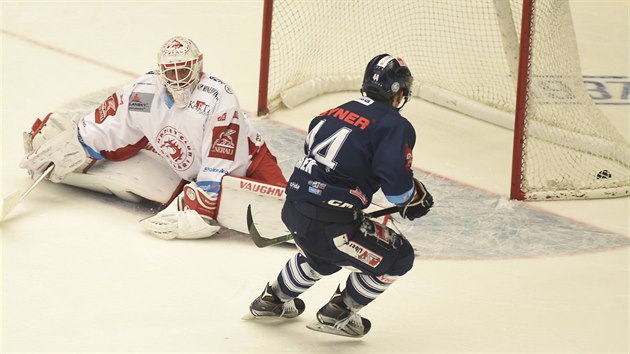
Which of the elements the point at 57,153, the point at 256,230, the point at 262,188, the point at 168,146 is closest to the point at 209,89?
the point at 168,146

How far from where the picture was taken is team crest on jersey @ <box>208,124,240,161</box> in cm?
543

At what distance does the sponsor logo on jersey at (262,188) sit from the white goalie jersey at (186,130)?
0.10 m

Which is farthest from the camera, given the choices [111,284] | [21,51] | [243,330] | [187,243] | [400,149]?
[21,51]

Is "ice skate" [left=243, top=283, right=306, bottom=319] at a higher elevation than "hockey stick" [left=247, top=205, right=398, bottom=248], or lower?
lower

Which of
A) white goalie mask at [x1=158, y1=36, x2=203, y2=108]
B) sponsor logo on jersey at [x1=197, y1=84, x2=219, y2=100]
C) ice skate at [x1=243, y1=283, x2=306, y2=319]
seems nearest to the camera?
ice skate at [x1=243, y1=283, x2=306, y2=319]

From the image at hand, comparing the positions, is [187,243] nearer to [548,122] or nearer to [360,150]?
[360,150]

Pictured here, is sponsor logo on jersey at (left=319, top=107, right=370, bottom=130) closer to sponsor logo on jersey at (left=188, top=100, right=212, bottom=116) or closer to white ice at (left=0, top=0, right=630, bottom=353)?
white ice at (left=0, top=0, right=630, bottom=353)

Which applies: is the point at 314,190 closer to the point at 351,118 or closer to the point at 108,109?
the point at 351,118

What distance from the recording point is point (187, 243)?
211 inches

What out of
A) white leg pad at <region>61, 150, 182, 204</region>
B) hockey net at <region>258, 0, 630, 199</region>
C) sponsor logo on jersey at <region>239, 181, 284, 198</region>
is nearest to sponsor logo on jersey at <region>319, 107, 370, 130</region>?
sponsor logo on jersey at <region>239, 181, 284, 198</region>

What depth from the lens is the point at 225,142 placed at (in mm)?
5445

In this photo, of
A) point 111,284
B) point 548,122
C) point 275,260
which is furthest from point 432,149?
point 111,284

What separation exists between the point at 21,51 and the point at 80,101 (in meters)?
0.90

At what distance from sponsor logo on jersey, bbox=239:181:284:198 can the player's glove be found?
113 centimetres
